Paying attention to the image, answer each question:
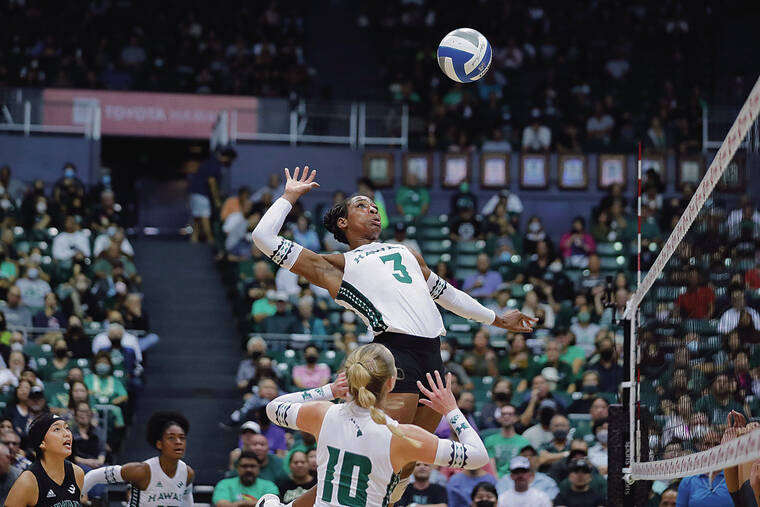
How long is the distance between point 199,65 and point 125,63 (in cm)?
175

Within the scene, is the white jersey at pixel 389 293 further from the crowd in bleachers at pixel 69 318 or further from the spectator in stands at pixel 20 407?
the spectator in stands at pixel 20 407

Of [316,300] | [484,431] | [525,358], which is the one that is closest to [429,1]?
[316,300]

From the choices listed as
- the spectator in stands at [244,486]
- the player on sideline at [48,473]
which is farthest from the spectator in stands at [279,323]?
the player on sideline at [48,473]

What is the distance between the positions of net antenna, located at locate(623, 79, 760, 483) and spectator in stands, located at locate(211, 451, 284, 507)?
444 centimetres

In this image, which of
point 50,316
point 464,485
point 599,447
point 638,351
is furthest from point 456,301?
point 50,316

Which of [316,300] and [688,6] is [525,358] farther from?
[688,6]

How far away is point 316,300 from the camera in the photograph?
19.2 metres

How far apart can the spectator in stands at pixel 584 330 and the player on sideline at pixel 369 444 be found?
38.7 ft

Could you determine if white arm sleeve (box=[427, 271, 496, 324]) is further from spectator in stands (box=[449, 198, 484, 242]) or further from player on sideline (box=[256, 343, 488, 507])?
spectator in stands (box=[449, 198, 484, 242])

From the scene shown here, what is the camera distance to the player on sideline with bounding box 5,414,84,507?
28.0 ft

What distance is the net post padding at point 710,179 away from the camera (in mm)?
6297

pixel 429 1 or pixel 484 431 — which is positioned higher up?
pixel 429 1

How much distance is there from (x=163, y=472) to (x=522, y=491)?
14.1 ft

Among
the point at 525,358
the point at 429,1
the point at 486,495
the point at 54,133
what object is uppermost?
the point at 429,1
